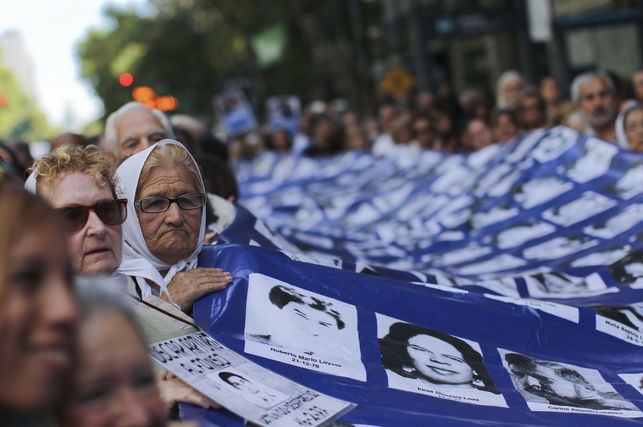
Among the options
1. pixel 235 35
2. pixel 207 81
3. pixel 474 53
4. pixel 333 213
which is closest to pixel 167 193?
pixel 333 213

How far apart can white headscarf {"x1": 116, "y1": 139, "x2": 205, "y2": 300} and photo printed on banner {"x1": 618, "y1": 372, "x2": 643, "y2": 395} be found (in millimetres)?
1591

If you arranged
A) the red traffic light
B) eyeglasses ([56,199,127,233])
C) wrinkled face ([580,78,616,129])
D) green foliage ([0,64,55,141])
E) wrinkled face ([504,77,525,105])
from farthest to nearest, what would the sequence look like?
green foliage ([0,64,55,141])
the red traffic light
wrinkled face ([504,77,525,105])
wrinkled face ([580,78,616,129])
eyeglasses ([56,199,127,233])

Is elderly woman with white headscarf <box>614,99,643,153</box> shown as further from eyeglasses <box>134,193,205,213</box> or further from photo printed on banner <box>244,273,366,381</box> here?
eyeglasses <box>134,193,205,213</box>

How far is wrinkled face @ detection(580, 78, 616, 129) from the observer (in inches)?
260

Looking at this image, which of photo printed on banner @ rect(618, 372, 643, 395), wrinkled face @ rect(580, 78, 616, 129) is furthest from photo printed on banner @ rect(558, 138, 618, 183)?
photo printed on banner @ rect(618, 372, 643, 395)

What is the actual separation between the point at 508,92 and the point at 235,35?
2572 centimetres

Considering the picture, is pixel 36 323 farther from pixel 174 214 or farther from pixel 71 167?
pixel 174 214

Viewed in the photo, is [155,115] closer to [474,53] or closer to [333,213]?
[333,213]

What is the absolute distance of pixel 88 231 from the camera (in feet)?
8.60

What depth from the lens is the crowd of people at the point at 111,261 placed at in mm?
1290

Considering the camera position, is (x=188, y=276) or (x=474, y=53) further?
(x=474, y=53)

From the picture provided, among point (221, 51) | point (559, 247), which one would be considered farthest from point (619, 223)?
point (221, 51)

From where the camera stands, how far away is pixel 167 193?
3.21 m

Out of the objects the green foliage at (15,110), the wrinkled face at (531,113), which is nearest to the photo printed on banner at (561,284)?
the wrinkled face at (531,113)
